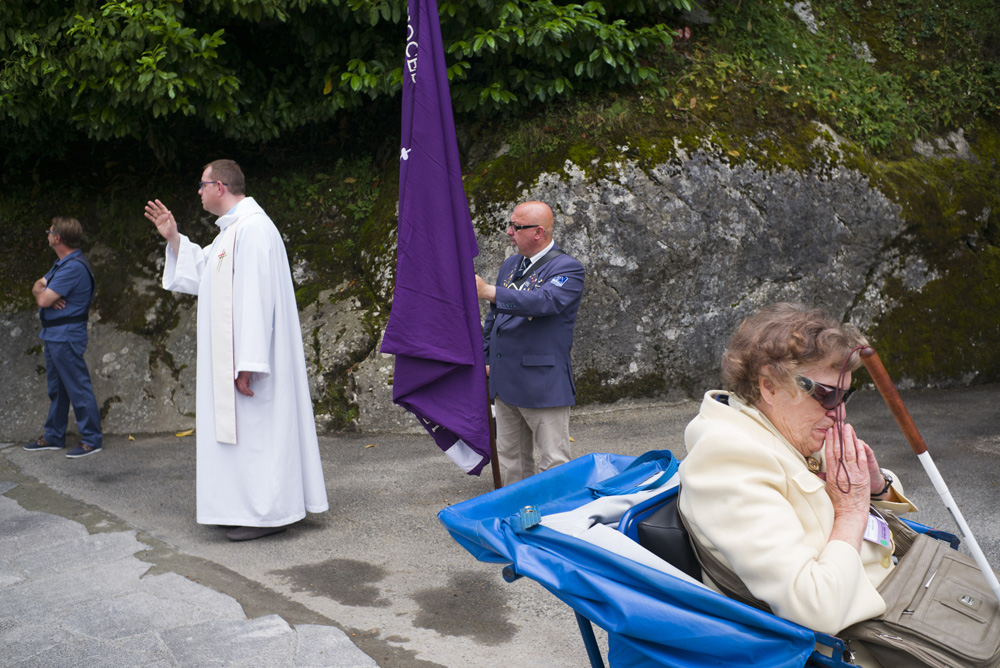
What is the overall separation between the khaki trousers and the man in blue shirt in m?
3.87

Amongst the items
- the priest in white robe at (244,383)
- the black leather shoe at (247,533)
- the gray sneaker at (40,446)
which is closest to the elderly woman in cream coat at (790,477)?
the priest in white robe at (244,383)

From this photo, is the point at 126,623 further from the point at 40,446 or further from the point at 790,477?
the point at 40,446

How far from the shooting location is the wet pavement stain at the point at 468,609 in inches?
141

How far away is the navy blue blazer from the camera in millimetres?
4723

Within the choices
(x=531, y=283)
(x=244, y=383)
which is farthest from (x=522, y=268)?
(x=244, y=383)

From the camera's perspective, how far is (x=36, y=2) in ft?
25.3

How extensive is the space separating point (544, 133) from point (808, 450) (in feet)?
21.4

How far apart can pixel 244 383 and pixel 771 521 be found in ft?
11.7

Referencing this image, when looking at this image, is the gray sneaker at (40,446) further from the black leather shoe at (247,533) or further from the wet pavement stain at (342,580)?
the wet pavement stain at (342,580)

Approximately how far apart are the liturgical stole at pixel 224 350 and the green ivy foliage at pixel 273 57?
122 inches

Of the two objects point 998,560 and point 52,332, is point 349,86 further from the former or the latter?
point 998,560

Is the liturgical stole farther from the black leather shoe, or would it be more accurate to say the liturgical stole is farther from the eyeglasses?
the eyeglasses

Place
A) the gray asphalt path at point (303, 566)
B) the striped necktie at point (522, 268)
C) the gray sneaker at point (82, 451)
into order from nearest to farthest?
1. the gray asphalt path at point (303, 566)
2. the striped necktie at point (522, 268)
3. the gray sneaker at point (82, 451)

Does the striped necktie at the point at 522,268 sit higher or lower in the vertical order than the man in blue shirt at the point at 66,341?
higher
